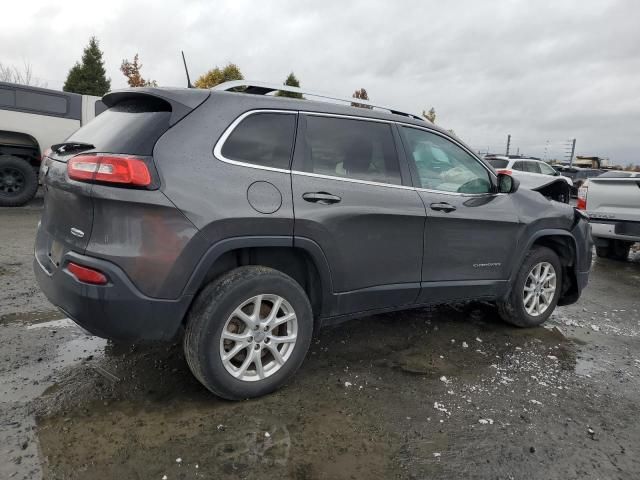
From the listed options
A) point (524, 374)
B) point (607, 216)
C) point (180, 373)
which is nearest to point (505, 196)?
point (524, 374)

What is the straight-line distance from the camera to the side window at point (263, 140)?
2.67 meters

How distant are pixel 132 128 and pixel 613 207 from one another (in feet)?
23.4

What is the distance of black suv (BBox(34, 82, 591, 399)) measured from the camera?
2395 millimetres

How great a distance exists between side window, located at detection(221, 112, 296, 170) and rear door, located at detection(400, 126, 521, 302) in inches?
38.5

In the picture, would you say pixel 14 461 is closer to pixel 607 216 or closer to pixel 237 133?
pixel 237 133

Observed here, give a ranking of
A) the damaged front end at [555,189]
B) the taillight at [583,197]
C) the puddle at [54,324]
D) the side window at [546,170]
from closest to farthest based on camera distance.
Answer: the puddle at [54,324], the damaged front end at [555,189], the taillight at [583,197], the side window at [546,170]

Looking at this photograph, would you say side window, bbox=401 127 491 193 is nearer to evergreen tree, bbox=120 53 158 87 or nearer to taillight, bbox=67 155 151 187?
taillight, bbox=67 155 151 187

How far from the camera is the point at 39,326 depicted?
3.71m

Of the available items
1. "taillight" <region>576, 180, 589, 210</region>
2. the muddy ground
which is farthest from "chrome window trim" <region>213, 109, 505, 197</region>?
"taillight" <region>576, 180, 589, 210</region>

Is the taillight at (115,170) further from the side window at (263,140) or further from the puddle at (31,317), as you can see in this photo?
the puddle at (31,317)

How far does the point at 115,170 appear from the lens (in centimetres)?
237

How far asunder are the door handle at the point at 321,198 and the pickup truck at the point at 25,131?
8340mm

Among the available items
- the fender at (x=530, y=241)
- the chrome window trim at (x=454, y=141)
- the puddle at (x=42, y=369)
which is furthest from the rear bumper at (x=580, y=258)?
the puddle at (x=42, y=369)

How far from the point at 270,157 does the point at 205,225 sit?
1.91 ft
